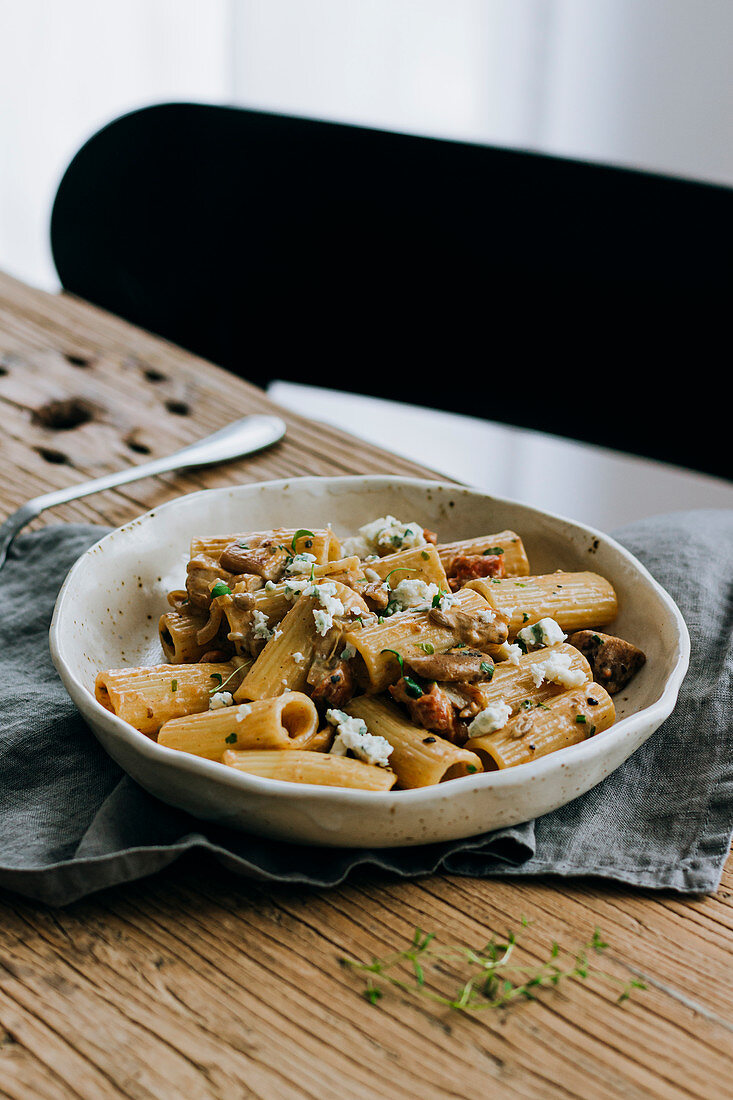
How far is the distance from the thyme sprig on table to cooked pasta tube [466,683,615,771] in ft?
0.80

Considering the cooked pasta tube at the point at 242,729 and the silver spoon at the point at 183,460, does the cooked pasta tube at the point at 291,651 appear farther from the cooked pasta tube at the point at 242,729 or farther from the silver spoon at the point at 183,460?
the silver spoon at the point at 183,460

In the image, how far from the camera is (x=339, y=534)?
200 cm

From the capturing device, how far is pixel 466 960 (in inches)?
48.2

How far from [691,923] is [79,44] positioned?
5.45 m

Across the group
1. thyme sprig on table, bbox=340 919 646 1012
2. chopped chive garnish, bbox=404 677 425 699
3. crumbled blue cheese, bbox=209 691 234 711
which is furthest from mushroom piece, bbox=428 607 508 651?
thyme sprig on table, bbox=340 919 646 1012

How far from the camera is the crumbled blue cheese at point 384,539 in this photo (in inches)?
69.7

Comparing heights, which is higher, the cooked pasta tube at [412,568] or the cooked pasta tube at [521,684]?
the cooked pasta tube at [412,568]

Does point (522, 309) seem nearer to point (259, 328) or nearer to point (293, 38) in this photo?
point (259, 328)

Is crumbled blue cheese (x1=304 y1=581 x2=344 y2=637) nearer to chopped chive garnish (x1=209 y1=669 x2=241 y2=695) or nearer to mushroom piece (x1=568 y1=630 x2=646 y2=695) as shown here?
chopped chive garnish (x1=209 y1=669 x2=241 y2=695)

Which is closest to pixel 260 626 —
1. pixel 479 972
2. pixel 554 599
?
pixel 554 599

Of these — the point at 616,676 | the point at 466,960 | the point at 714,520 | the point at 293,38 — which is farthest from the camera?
the point at 293,38

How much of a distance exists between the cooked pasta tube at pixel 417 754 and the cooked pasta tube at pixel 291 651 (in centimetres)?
12

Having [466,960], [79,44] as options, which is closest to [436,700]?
[466,960]

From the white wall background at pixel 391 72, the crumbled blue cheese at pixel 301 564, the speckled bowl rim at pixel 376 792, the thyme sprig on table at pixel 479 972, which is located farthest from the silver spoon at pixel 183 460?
the white wall background at pixel 391 72
